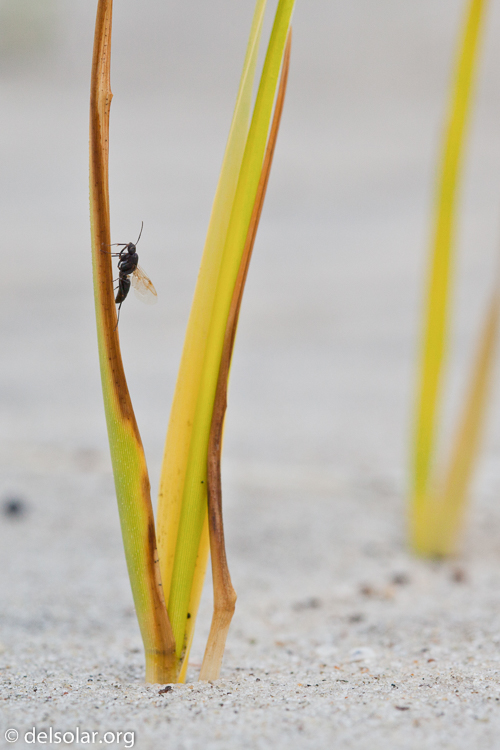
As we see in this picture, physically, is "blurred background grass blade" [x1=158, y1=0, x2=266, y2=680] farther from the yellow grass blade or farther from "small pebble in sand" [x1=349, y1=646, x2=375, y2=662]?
the yellow grass blade

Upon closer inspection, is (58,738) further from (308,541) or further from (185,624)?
(308,541)

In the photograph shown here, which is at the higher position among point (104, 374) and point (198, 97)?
point (198, 97)

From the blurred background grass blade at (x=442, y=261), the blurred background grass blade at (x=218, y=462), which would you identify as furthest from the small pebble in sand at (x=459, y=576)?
the blurred background grass blade at (x=218, y=462)

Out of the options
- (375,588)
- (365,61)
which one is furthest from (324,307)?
(365,61)

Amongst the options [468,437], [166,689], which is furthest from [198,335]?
[468,437]

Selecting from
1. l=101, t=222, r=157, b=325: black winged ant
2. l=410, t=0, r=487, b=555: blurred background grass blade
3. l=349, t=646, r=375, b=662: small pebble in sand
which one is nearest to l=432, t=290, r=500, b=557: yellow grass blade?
l=410, t=0, r=487, b=555: blurred background grass blade

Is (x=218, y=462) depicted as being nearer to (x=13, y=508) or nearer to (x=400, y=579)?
(x=400, y=579)
